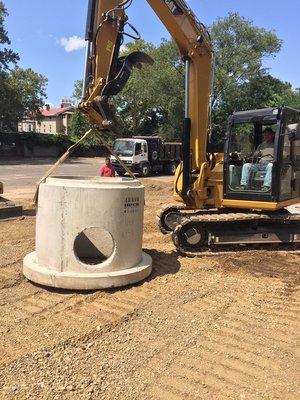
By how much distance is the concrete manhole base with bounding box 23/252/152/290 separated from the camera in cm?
598

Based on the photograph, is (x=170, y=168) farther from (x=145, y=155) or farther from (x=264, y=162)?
(x=264, y=162)

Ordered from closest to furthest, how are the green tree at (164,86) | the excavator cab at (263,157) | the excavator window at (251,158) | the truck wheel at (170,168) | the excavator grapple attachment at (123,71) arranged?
the excavator grapple attachment at (123,71) → the excavator cab at (263,157) → the excavator window at (251,158) → the truck wheel at (170,168) → the green tree at (164,86)

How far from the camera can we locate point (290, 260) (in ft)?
26.6

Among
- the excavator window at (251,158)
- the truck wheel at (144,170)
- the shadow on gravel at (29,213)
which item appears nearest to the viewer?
the excavator window at (251,158)

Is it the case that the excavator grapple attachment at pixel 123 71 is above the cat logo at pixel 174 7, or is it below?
below

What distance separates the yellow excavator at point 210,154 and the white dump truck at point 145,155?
16446 mm

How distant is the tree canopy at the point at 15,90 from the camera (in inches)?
1537

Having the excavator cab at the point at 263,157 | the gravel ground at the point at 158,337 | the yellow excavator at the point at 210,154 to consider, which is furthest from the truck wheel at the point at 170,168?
the gravel ground at the point at 158,337

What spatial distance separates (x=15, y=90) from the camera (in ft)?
131

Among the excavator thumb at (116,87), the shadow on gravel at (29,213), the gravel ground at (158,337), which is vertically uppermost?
the excavator thumb at (116,87)

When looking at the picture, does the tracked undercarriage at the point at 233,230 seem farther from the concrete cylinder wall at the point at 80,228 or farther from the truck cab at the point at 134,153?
the truck cab at the point at 134,153

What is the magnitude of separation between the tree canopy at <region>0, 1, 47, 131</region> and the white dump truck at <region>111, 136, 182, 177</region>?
15012 millimetres

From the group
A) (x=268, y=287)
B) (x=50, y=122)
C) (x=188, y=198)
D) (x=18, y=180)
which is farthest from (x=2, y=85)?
(x=50, y=122)

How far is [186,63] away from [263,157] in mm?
2279
